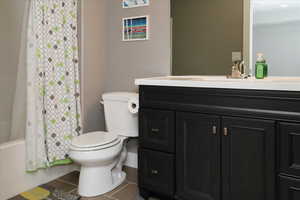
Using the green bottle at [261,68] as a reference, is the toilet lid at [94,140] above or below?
below

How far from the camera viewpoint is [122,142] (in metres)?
2.50

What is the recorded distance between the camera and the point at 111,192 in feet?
7.52

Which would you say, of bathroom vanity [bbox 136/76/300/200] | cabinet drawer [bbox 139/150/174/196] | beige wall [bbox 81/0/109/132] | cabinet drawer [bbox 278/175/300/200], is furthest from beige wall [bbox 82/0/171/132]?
cabinet drawer [bbox 278/175/300/200]

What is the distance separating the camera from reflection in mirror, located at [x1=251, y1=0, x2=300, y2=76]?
1955 mm

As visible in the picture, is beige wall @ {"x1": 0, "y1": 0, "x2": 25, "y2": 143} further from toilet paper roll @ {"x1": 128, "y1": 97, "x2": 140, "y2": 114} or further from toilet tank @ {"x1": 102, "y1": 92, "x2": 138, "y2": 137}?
toilet paper roll @ {"x1": 128, "y1": 97, "x2": 140, "y2": 114}

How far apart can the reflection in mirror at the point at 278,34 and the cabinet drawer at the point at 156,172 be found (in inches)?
41.4

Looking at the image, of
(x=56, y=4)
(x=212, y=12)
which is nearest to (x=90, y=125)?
(x=56, y=4)

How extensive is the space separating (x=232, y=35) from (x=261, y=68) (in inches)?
15.8

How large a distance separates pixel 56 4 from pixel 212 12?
138 centimetres

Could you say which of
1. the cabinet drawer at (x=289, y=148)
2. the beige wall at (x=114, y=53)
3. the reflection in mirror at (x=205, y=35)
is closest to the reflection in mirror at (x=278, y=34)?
the reflection in mirror at (x=205, y=35)

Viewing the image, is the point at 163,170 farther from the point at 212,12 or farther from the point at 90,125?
the point at 212,12

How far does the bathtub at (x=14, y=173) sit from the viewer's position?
2.12m

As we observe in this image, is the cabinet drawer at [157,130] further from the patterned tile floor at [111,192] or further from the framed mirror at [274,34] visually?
the framed mirror at [274,34]

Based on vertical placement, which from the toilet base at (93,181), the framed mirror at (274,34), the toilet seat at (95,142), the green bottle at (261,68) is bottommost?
the toilet base at (93,181)
